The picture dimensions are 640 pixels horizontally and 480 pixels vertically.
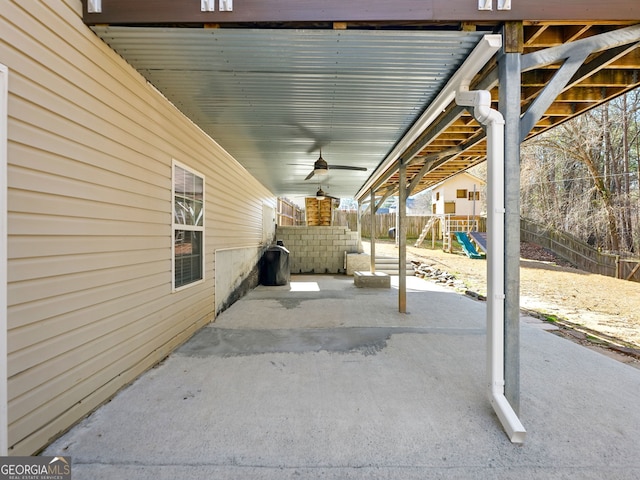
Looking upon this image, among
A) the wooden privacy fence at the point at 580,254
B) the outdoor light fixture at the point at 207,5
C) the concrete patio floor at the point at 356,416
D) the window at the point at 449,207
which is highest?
the window at the point at 449,207

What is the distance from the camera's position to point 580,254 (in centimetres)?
1240

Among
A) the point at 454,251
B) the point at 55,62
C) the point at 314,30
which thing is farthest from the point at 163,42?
the point at 454,251

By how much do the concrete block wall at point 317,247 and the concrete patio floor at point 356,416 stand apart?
6.66 metres

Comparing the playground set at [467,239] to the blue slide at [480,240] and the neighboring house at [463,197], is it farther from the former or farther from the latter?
the neighboring house at [463,197]

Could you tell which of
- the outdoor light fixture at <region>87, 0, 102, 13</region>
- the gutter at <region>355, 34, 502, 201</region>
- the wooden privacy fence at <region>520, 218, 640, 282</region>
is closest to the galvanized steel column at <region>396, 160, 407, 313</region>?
the gutter at <region>355, 34, 502, 201</region>

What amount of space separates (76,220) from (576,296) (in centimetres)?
936

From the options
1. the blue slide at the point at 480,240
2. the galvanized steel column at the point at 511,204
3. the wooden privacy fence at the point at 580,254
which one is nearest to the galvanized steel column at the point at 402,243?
the galvanized steel column at the point at 511,204

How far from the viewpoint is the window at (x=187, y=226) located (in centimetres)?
331

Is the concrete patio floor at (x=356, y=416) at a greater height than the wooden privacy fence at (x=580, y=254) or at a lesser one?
lesser

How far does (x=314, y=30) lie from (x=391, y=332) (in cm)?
346

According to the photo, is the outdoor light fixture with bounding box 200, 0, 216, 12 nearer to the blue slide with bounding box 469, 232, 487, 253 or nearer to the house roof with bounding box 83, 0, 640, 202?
the house roof with bounding box 83, 0, 640, 202

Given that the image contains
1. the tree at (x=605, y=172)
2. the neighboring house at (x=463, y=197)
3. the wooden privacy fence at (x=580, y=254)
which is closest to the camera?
the wooden privacy fence at (x=580, y=254)

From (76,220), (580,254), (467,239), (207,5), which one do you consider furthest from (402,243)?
(580,254)

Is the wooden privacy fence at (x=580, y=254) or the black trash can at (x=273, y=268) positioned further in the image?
the wooden privacy fence at (x=580, y=254)
